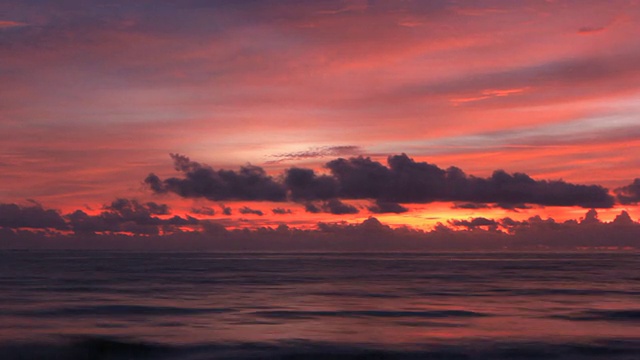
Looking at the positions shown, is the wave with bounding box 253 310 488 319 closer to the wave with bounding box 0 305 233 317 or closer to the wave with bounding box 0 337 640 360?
the wave with bounding box 0 305 233 317

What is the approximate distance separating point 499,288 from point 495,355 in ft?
102

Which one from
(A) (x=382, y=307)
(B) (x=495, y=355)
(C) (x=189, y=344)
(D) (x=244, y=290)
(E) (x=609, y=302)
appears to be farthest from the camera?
(D) (x=244, y=290)

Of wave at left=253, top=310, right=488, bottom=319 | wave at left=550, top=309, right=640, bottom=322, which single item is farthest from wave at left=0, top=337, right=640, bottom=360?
wave at left=253, top=310, right=488, bottom=319

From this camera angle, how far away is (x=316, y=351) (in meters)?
27.6

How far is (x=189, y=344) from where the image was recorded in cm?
2864

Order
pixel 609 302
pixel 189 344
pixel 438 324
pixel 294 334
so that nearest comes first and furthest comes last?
pixel 189 344 → pixel 294 334 → pixel 438 324 → pixel 609 302

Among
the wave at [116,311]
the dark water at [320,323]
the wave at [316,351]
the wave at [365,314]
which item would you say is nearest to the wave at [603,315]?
the dark water at [320,323]

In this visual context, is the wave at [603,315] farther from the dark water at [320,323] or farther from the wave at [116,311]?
the wave at [116,311]

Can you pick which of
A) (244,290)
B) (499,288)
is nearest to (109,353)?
(244,290)

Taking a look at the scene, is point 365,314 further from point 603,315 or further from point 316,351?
point 603,315

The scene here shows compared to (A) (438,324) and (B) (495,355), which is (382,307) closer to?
(A) (438,324)

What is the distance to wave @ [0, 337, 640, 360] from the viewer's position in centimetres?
2648

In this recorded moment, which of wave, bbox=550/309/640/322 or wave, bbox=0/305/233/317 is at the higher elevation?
wave, bbox=0/305/233/317

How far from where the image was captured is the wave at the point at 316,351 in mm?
26484
